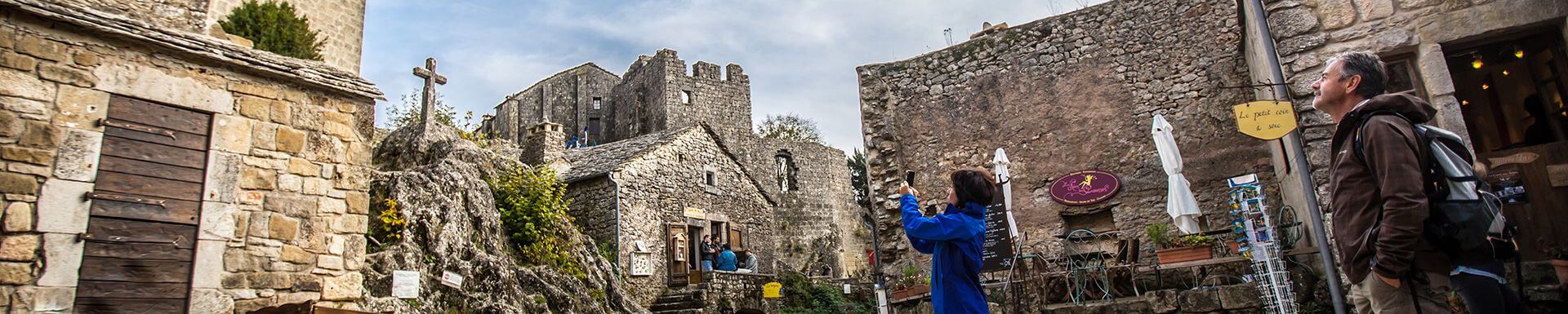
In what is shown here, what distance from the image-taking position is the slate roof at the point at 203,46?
16.5 feet

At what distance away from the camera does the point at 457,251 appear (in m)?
10.4

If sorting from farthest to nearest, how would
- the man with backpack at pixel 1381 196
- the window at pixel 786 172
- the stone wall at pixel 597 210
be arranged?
the window at pixel 786 172 < the stone wall at pixel 597 210 < the man with backpack at pixel 1381 196

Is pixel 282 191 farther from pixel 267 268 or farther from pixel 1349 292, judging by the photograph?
pixel 1349 292

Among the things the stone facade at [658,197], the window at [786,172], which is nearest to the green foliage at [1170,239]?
the stone facade at [658,197]

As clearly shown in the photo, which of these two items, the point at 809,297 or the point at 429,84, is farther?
the point at 809,297

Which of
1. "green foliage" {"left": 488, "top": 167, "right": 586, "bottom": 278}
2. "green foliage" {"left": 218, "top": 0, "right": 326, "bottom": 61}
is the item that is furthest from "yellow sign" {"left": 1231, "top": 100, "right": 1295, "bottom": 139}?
"green foliage" {"left": 488, "top": 167, "right": 586, "bottom": 278}

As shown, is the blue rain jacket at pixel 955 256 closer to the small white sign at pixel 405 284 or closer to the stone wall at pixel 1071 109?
the stone wall at pixel 1071 109

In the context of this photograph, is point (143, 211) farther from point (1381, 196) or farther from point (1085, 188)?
point (1085, 188)

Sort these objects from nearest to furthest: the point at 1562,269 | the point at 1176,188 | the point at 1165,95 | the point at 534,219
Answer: the point at 1562,269
the point at 1176,188
the point at 1165,95
the point at 534,219

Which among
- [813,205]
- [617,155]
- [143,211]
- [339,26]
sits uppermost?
[339,26]

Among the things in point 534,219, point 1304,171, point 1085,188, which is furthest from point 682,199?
point 1304,171

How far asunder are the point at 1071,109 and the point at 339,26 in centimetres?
997

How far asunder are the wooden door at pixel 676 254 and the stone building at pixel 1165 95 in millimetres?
6329

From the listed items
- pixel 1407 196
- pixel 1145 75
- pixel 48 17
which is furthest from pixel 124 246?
pixel 1145 75
